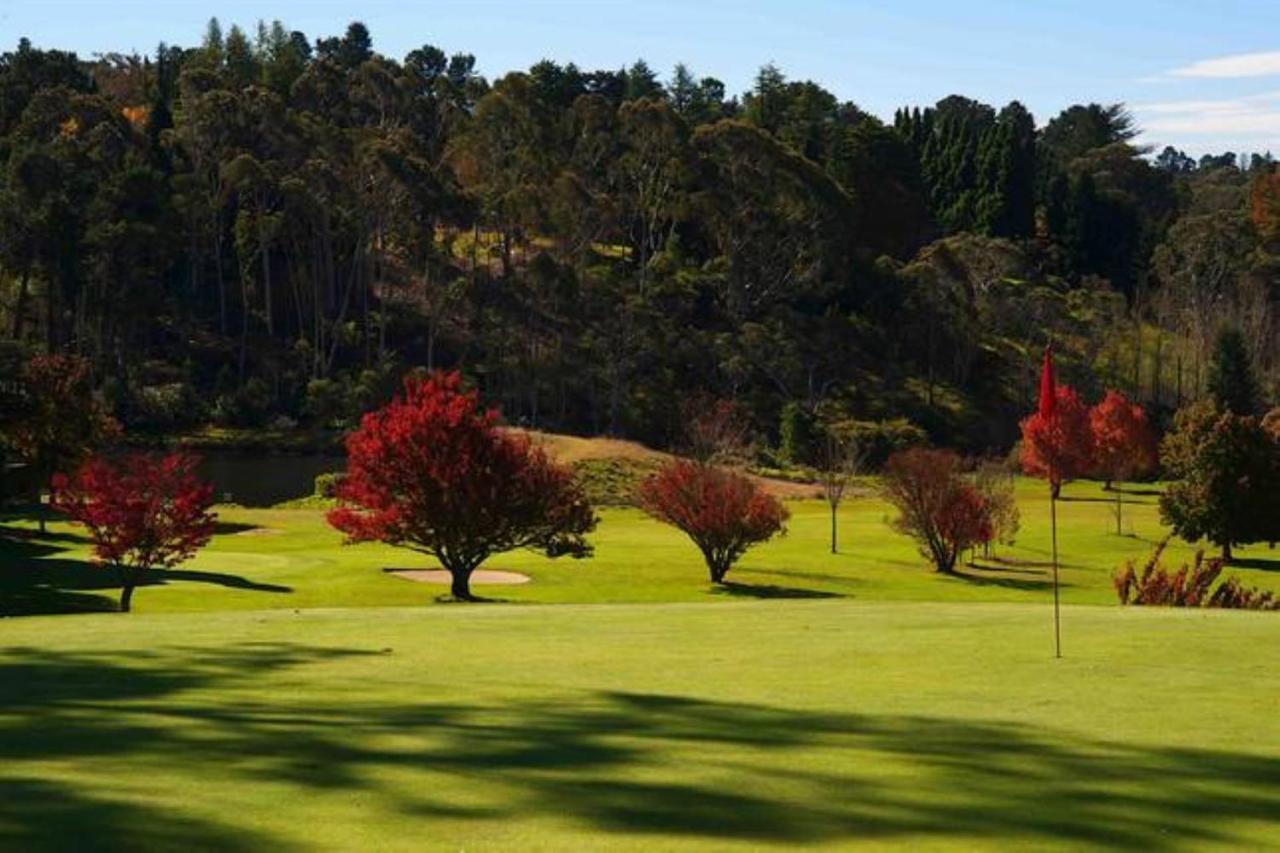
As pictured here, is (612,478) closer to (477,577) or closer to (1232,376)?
(477,577)

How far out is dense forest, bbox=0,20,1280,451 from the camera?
3674 inches

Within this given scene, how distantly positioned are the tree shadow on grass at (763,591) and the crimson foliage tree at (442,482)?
5934 millimetres

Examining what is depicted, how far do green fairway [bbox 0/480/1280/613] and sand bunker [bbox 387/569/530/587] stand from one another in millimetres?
641

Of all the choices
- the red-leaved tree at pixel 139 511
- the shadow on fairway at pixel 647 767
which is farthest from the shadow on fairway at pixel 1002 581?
the shadow on fairway at pixel 647 767

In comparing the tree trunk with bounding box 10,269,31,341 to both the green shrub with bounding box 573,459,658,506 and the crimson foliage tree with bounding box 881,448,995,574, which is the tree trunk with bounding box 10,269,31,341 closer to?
the green shrub with bounding box 573,459,658,506

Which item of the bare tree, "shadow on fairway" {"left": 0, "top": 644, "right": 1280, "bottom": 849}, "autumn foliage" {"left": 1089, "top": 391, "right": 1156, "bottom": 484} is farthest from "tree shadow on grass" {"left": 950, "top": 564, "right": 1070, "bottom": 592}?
"autumn foliage" {"left": 1089, "top": 391, "right": 1156, "bottom": 484}

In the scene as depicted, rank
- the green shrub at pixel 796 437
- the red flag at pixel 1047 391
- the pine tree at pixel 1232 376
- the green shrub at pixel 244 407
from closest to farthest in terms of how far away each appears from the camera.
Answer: the red flag at pixel 1047 391 → the green shrub at pixel 244 407 → the green shrub at pixel 796 437 → the pine tree at pixel 1232 376

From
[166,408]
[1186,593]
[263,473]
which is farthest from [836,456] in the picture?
[1186,593]

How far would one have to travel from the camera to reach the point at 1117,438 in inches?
3172

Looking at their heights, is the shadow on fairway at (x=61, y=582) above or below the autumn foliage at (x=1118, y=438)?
below

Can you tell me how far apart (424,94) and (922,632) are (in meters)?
118

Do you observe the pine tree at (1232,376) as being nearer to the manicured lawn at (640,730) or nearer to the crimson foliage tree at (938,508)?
the crimson foliage tree at (938,508)

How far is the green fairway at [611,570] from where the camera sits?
1438 inches

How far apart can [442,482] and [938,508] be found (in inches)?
719
